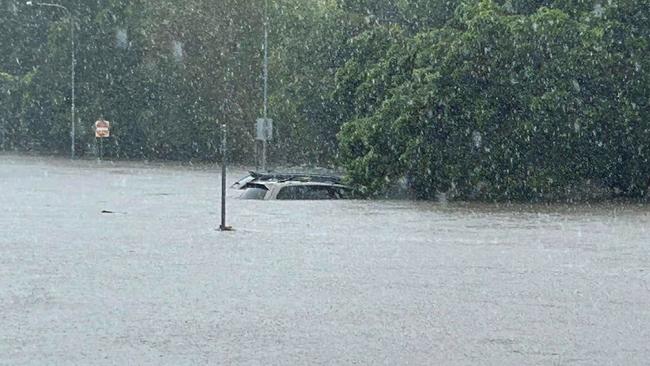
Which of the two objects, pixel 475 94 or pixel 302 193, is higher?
pixel 475 94

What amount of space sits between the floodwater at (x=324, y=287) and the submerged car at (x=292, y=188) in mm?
3393

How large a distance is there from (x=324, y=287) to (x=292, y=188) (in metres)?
16.6

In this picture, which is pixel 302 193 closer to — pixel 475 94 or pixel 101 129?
pixel 475 94

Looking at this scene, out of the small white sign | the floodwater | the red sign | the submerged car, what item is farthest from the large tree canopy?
the red sign

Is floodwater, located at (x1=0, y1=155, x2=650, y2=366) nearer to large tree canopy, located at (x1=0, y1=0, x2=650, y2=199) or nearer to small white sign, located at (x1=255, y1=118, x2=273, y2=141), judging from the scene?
large tree canopy, located at (x1=0, y1=0, x2=650, y2=199)

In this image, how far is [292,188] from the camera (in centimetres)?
2997

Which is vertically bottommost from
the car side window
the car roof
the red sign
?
the car side window

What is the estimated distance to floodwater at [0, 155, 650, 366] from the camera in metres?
9.46

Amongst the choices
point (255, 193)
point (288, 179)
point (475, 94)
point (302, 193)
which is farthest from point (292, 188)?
point (475, 94)

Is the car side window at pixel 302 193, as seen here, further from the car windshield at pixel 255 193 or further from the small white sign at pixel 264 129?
the small white sign at pixel 264 129

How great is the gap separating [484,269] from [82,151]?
5730 cm

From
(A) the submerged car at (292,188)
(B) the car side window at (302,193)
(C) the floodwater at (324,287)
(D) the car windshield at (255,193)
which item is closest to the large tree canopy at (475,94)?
Result: (A) the submerged car at (292,188)

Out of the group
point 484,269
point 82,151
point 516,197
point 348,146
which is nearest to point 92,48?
point 82,151

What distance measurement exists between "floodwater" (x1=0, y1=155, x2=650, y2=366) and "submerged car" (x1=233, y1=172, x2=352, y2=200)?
339 cm
